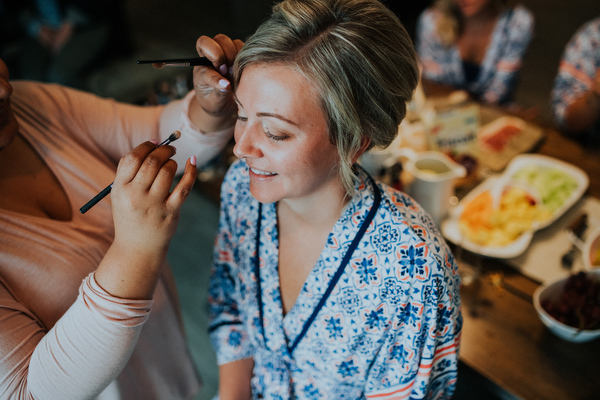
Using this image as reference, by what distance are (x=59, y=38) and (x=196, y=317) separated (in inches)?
148

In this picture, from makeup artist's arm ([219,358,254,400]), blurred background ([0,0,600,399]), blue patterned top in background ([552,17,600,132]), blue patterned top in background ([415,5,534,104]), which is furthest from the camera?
blue patterned top in background ([415,5,534,104])

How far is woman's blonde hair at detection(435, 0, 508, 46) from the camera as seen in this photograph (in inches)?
→ 119

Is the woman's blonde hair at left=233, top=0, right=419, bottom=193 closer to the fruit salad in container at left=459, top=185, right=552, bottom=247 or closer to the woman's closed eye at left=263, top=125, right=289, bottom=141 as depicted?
the woman's closed eye at left=263, top=125, right=289, bottom=141

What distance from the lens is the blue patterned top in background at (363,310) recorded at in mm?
1132

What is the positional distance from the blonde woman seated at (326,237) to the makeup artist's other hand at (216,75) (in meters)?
0.05

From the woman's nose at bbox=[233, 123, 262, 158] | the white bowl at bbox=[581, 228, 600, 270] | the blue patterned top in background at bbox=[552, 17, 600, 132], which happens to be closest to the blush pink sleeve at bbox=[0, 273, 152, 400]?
the woman's nose at bbox=[233, 123, 262, 158]

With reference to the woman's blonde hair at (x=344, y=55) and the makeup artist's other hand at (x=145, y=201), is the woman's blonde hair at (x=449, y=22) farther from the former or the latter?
the makeup artist's other hand at (x=145, y=201)

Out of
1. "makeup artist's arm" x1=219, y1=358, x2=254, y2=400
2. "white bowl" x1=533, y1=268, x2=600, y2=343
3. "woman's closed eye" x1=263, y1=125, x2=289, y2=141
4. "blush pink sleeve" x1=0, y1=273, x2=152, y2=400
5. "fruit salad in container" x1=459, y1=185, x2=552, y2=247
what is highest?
"woman's closed eye" x1=263, y1=125, x2=289, y2=141

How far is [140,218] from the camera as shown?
2.77 ft

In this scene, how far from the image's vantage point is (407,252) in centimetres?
112

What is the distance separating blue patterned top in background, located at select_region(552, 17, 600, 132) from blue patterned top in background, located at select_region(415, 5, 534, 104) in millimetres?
409

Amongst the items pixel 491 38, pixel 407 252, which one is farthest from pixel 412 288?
pixel 491 38

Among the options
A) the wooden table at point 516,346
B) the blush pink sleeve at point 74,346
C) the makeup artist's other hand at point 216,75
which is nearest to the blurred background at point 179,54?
the wooden table at point 516,346

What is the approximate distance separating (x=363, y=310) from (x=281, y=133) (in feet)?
1.90
